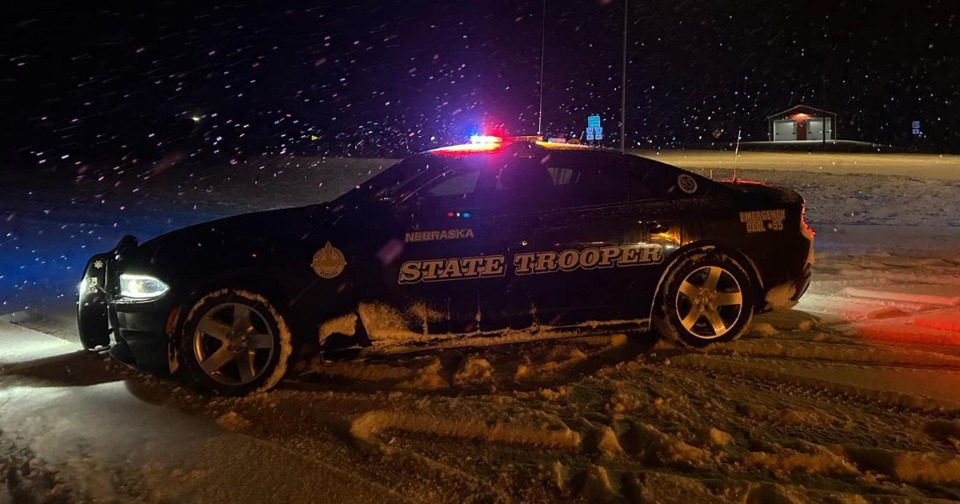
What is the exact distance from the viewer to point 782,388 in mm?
4402

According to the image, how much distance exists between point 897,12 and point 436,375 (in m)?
79.8

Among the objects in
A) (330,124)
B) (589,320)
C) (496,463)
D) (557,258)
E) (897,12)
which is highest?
(897,12)

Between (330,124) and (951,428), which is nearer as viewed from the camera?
(951,428)

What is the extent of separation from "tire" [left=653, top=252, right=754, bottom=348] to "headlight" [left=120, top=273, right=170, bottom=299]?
10.5 feet

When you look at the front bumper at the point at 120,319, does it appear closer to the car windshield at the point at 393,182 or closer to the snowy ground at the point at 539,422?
the snowy ground at the point at 539,422

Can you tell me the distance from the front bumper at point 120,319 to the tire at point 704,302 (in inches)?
126

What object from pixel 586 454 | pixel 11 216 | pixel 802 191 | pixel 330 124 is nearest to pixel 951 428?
pixel 586 454

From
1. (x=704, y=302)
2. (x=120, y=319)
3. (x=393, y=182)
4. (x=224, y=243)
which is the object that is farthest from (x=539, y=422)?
(x=120, y=319)

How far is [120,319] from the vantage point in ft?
14.9

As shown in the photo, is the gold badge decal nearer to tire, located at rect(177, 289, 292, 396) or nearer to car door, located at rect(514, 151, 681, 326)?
tire, located at rect(177, 289, 292, 396)

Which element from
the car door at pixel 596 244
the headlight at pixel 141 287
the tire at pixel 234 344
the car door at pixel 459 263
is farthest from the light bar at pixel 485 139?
the headlight at pixel 141 287

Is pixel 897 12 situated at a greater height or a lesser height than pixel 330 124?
greater

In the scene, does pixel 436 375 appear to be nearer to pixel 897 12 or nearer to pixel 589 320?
pixel 589 320

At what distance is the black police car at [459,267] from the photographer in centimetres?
445
